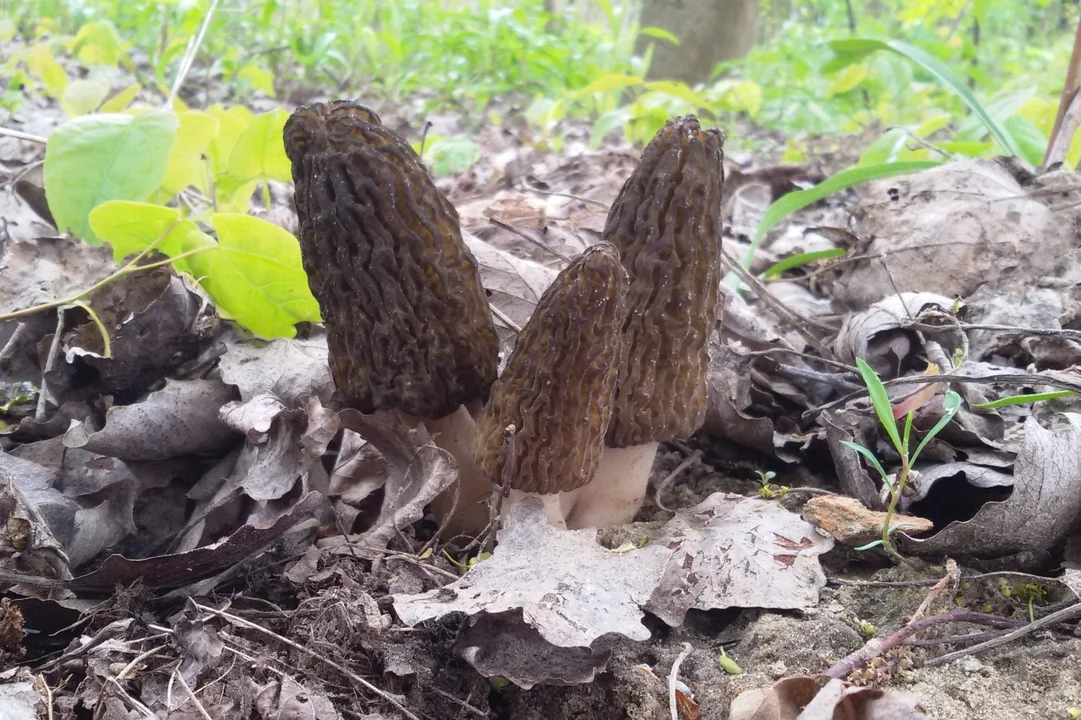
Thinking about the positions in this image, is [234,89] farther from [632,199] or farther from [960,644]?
[960,644]

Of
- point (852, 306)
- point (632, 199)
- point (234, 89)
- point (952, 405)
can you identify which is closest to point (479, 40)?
point (234, 89)

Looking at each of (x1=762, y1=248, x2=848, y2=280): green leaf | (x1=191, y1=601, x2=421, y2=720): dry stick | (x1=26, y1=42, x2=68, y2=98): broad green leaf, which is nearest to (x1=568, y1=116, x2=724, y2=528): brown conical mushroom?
(x1=191, y1=601, x2=421, y2=720): dry stick

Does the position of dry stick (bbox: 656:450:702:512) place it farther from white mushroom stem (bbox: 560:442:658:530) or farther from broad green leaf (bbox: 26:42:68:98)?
broad green leaf (bbox: 26:42:68:98)

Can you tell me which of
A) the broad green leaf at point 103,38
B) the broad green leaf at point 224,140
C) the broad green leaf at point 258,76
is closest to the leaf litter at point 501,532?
the broad green leaf at point 224,140

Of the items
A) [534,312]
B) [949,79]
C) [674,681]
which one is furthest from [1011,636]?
[949,79]

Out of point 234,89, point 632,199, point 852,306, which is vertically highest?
point 632,199

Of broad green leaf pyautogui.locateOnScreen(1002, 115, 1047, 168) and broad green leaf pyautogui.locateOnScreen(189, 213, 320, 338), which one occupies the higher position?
broad green leaf pyautogui.locateOnScreen(1002, 115, 1047, 168)
